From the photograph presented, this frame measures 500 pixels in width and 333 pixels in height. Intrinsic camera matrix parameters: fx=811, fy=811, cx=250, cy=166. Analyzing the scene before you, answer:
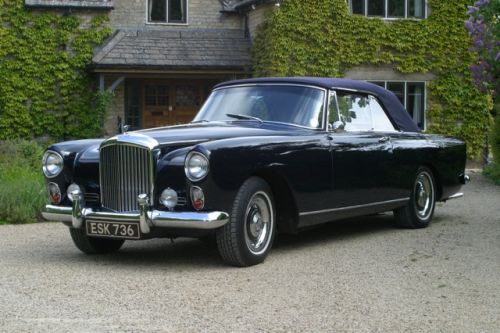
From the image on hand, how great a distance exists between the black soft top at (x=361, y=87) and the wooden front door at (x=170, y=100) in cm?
1273

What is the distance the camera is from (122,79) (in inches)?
800

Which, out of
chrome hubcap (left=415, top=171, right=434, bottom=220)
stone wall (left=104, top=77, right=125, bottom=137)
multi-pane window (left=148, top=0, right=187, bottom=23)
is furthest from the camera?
multi-pane window (left=148, top=0, right=187, bottom=23)

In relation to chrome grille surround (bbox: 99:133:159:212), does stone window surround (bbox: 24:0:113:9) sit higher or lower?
higher

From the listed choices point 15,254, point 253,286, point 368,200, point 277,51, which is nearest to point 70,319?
point 253,286

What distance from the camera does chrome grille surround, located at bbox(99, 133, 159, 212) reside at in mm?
6555

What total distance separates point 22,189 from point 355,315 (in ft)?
21.9

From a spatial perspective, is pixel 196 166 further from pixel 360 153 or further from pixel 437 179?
pixel 437 179

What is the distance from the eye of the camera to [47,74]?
20.7 metres

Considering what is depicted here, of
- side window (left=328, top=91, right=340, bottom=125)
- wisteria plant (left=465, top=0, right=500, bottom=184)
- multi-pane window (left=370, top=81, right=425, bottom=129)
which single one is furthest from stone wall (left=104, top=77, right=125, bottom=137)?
side window (left=328, top=91, right=340, bottom=125)

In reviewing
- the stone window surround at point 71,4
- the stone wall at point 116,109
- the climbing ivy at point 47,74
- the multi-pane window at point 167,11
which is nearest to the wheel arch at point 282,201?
the climbing ivy at point 47,74

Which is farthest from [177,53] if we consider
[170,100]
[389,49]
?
[389,49]

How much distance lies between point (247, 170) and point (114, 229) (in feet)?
3.88

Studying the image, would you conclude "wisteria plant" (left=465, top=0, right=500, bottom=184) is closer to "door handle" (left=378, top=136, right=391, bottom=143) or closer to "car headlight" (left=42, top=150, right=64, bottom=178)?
"door handle" (left=378, top=136, right=391, bottom=143)

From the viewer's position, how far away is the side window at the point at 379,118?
8837mm
